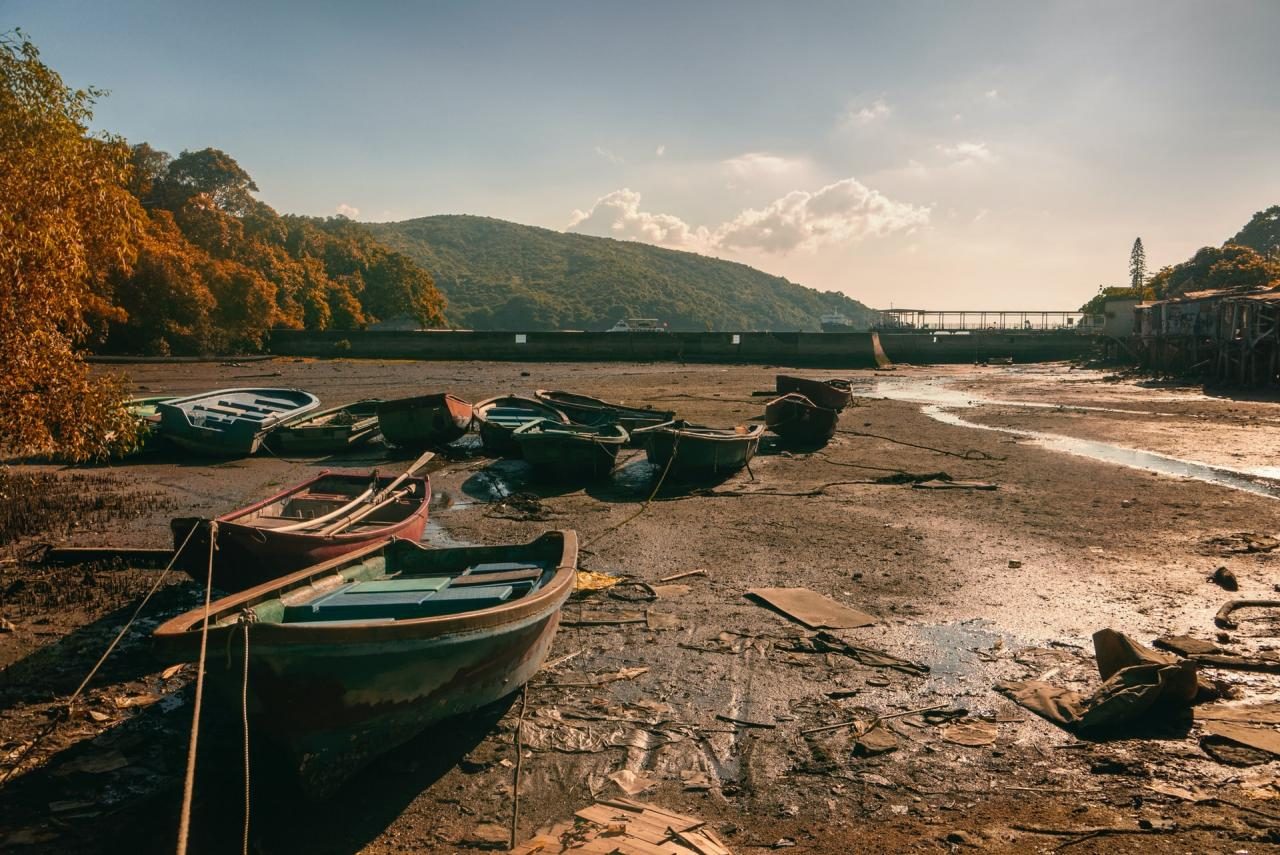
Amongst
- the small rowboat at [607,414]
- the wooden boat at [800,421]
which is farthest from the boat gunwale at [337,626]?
the wooden boat at [800,421]

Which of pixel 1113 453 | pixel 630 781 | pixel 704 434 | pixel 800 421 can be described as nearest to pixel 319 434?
pixel 704 434

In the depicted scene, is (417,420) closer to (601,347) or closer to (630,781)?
(630,781)

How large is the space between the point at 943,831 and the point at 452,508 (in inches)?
412

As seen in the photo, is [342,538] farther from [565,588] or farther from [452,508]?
[452,508]

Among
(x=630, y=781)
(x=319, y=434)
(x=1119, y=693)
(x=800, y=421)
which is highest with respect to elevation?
(x=800, y=421)

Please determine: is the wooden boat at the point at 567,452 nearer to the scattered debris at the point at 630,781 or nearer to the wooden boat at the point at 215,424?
the wooden boat at the point at 215,424

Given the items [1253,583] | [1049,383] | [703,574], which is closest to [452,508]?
[703,574]

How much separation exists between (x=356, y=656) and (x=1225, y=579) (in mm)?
9788

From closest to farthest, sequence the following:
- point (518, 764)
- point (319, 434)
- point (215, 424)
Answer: point (518, 764), point (215, 424), point (319, 434)

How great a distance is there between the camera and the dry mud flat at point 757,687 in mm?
5164

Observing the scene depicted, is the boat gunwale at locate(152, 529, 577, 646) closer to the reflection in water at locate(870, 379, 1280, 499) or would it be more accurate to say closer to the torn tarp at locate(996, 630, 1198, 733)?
the torn tarp at locate(996, 630, 1198, 733)

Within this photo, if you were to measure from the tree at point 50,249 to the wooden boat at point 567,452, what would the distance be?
6.80 m

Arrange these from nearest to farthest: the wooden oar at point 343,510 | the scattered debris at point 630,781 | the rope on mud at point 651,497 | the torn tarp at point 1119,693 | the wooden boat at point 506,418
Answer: the scattered debris at point 630,781 < the torn tarp at point 1119,693 < the wooden oar at point 343,510 < the rope on mud at point 651,497 < the wooden boat at point 506,418

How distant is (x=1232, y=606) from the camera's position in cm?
872
